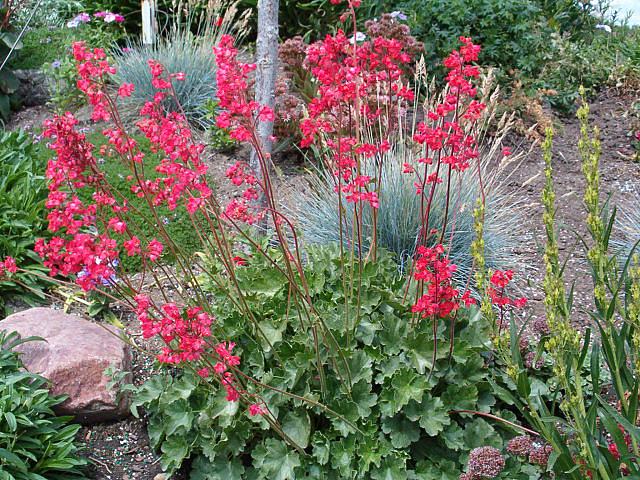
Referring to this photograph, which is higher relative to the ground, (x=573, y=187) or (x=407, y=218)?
(x=407, y=218)

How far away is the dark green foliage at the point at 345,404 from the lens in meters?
2.82

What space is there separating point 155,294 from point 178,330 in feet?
6.75

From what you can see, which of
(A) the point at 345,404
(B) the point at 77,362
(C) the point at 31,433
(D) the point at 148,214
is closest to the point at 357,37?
(A) the point at 345,404

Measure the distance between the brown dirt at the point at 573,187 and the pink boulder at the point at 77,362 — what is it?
2.32 meters

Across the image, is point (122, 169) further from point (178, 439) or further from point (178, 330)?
point (178, 330)

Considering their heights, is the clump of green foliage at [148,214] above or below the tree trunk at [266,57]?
below

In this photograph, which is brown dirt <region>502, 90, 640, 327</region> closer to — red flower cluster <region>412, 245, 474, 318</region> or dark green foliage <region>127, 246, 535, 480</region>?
dark green foliage <region>127, 246, 535, 480</region>

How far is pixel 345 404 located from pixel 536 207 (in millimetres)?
3056

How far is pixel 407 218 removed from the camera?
4238 millimetres

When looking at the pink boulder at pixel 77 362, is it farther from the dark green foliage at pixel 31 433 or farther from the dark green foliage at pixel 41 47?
the dark green foliage at pixel 41 47

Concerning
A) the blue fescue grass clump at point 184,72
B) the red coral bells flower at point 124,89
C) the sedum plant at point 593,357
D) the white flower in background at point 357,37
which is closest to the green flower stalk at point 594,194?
the sedum plant at point 593,357

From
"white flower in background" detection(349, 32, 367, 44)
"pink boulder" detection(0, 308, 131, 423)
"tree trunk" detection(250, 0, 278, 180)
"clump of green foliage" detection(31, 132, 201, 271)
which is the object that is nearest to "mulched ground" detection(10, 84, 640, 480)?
"pink boulder" detection(0, 308, 131, 423)

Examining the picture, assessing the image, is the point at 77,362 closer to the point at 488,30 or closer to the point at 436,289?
the point at 436,289

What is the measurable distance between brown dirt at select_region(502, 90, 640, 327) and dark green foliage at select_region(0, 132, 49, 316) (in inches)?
115
